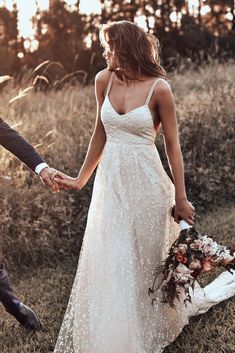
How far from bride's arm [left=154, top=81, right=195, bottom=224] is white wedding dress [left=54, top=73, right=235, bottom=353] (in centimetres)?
7

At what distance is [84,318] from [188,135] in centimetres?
410

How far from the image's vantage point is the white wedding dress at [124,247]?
11.1 ft

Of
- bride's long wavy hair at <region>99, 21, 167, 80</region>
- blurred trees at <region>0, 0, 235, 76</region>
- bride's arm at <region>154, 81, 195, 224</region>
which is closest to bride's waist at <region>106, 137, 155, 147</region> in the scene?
bride's arm at <region>154, 81, 195, 224</region>

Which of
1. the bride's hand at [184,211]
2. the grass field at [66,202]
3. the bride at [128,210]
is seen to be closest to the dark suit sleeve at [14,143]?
the bride at [128,210]

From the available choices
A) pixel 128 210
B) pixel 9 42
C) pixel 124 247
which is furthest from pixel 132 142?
pixel 9 42

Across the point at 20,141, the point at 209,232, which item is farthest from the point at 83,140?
the point at 20,141

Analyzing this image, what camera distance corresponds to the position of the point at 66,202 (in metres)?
5.96

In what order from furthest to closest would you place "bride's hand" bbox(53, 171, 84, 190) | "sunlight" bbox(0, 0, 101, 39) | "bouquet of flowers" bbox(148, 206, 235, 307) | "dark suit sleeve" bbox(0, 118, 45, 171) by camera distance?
"sunlight" bbox(0, 0, 101, 39), "bride's hand" bbox(53, 171, 84, 190), "dark suit sleeve" bbox(0, 118, 45, 171), "bouquet of flowers" bbox(148, 206, 235, 307)

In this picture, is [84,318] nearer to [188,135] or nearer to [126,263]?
[126,263]

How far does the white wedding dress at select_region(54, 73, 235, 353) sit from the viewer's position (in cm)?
338

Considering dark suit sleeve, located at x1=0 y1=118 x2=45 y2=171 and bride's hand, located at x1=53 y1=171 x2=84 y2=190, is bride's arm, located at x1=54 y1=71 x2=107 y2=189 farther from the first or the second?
dark suit sleeve, located at x1=0 y1=118 x2=45 y2=171

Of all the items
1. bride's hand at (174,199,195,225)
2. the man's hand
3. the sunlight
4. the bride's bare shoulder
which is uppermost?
the bride's bare shoulder

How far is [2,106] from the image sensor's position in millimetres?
7555

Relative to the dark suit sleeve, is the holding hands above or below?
below
